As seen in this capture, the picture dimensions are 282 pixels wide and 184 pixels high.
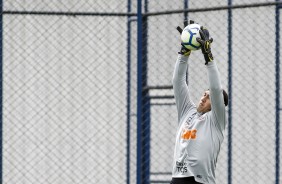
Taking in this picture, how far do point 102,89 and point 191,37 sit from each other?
2085mm

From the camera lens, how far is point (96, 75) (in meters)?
7.26

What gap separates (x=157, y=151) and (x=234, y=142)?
32.2 inches

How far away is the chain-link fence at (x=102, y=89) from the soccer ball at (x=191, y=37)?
134cm

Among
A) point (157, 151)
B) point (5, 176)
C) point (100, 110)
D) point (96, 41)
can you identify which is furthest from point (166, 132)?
point (5, 176)

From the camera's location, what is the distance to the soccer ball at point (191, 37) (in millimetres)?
5398

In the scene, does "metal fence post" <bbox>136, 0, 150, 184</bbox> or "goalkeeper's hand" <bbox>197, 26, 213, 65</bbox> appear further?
"metal fence post" <bbox>136, 0, 150, 184</bbox>

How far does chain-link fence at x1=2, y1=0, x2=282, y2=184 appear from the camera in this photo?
268 inches

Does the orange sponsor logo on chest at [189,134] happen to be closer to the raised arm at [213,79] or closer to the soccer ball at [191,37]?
the raised arm at [213,79]

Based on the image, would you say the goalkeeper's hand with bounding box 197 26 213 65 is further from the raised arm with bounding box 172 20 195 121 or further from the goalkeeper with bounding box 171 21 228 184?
the raised arm with bounding box 172 20 195 121

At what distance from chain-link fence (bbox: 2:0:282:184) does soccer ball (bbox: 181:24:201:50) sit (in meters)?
1.34

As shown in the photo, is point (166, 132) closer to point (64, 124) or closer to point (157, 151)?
point (157, 151)

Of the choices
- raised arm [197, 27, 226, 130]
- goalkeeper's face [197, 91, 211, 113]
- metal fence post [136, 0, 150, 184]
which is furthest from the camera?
metal fence post [136, 0, 150, 184]

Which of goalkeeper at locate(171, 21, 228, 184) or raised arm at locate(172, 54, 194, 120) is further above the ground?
raised arm at locate(172, 54, 194, 120)

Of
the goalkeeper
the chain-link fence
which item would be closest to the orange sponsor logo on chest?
the goalkeeper
